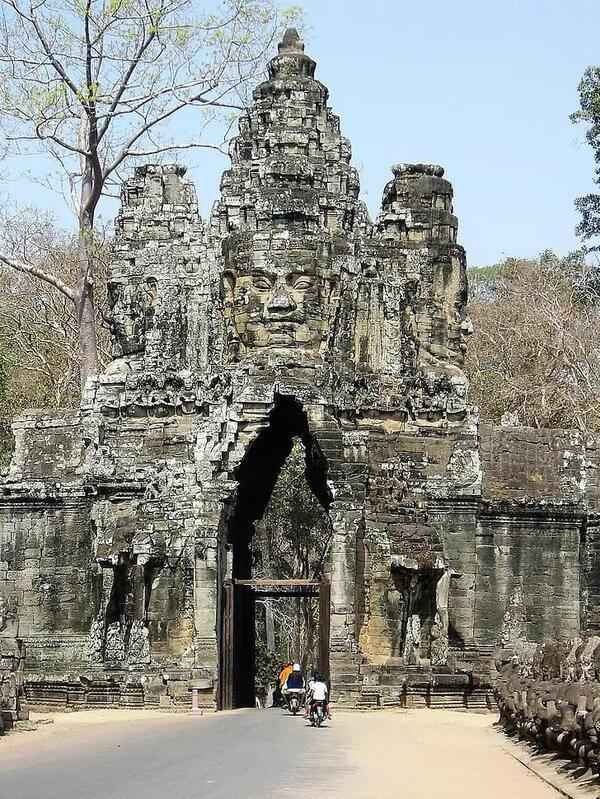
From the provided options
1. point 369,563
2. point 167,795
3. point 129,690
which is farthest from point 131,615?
point 167,795

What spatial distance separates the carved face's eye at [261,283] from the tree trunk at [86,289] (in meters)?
9.27

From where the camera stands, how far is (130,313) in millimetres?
31156

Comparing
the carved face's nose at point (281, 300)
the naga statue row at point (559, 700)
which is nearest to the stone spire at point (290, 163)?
the carved face's nose at point (281, 300)

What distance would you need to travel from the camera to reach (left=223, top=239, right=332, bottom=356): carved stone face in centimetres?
2959

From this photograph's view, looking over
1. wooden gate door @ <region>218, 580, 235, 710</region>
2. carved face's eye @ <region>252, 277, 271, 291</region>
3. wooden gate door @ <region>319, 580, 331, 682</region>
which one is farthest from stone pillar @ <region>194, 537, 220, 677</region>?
carved face's eye @ <region>252, 277, 271, 291</region>

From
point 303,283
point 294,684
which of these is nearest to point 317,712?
point 294,684

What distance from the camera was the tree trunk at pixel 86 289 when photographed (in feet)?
128

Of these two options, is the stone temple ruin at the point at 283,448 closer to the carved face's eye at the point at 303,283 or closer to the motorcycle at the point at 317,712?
the carved face's eye at the point at 303,283

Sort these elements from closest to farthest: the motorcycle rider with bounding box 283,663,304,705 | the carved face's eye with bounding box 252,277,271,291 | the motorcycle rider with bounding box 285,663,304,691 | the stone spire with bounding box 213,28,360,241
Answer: the motorcycle rider with bounding box 283,663,304,705 → the motorcycle rider with bounding box 285,663,304,691 → the carved face's eye with bounding box 252,277,271,291 → the stone spire with bounding box 213,28,360,241

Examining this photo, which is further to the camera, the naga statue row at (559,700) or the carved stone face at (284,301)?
the carved stone face at (284,301)

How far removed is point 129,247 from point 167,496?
515 cm

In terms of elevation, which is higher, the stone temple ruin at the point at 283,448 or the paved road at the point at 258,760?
the stone temple ruin at the point at 283,448

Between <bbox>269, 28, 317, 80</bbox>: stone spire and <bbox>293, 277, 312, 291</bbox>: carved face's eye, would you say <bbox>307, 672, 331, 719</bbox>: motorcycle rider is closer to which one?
<bbox>293, 277, 312, 291</bbox>: carved face's eye

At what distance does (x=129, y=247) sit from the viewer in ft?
103
